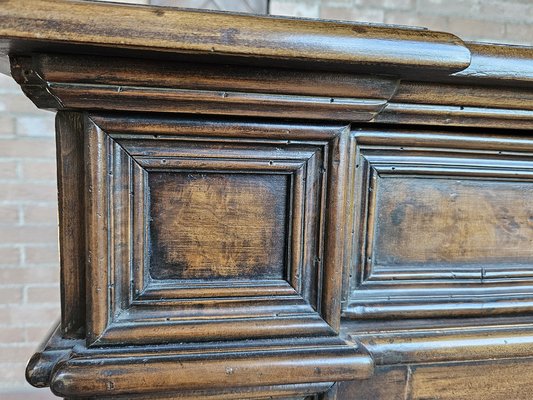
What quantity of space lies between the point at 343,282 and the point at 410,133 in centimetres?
15

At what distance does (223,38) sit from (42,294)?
3.41 feet

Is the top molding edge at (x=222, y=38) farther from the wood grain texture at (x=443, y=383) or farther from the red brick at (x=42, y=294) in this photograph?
the red brick at (x=42, y=294)

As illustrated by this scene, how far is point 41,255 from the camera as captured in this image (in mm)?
1104

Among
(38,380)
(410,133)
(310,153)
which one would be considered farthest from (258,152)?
(38,380)

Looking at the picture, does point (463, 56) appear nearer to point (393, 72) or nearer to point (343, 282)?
point (393, 72)

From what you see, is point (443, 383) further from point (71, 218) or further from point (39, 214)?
point (39, 214)

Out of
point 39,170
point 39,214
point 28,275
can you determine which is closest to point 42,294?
point 28,275

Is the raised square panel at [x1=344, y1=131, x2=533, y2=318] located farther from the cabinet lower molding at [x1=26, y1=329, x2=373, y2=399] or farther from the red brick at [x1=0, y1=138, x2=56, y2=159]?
the red brick at [x1=0, y1=138, x2=56, y2=159]

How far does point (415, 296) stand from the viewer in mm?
430

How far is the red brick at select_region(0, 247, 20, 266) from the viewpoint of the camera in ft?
3.54

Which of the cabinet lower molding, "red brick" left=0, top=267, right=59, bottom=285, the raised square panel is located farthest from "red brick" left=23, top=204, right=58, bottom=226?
the raised square panel

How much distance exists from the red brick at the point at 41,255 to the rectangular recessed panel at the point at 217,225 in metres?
0.86

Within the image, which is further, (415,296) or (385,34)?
(415,296)

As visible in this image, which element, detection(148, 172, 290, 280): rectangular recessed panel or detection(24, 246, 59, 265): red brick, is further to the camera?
detection(24, 246, 59, 265): red brick
